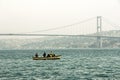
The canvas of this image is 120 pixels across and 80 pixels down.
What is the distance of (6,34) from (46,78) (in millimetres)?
128705

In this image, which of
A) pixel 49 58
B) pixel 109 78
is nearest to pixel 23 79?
pixel 109 78

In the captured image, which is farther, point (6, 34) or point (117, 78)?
point (6, 34)

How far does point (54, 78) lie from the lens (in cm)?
4559

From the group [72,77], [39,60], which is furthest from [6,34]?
[72,77]

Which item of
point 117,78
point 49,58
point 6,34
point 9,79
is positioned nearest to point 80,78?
point 117,78

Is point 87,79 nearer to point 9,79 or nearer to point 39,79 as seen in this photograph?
point 39,79

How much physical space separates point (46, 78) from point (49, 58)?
1642 inches

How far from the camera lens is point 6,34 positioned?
566ft

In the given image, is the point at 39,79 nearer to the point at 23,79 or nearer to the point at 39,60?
the point at 23,79

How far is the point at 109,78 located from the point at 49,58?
42492 mm

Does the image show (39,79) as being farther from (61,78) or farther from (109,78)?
(109,78)

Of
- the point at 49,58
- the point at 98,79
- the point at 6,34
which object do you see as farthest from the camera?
the point at 6,34

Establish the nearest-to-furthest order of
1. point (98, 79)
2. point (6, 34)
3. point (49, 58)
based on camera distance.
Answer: point (98, 79) → point (49, 58) → point (6, 34)

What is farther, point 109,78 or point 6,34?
point 6,34
